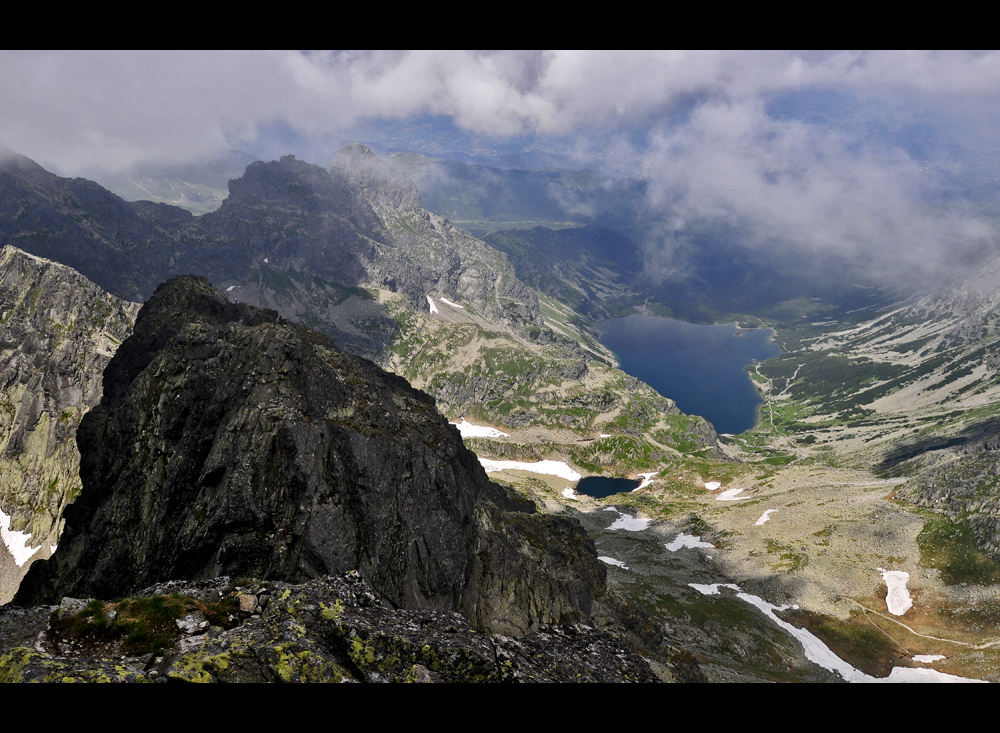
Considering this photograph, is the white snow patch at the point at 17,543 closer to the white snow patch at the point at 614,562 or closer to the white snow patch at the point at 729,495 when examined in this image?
the white snow patch at the point at 614,562

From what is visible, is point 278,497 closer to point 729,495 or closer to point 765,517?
point 765,517

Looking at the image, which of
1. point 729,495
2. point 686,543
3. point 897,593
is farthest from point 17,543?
point 729,495

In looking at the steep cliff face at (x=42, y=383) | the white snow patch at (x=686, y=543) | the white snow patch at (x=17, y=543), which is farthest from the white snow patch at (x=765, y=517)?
the white snow patch at (x=17, y=543)

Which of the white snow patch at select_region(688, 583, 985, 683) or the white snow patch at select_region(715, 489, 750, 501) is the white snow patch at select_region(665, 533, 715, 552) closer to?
the white snow patch at select_region(688, 583, 985, 683)
